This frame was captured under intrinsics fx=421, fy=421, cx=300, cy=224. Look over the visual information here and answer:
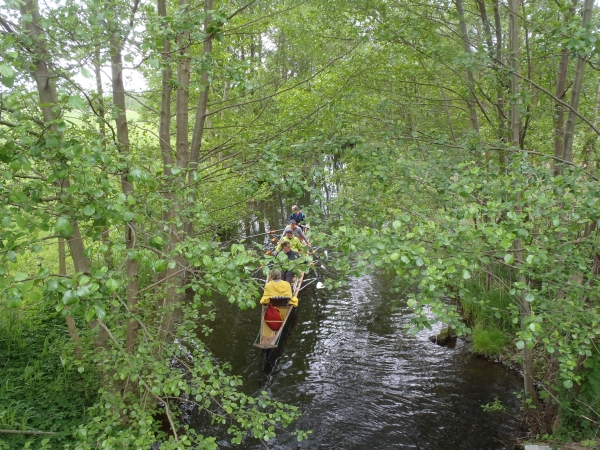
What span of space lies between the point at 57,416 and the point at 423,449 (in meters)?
4.94

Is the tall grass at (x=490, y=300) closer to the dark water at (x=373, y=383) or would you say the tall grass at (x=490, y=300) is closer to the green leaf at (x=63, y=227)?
the dark water at (x=373, y=383)

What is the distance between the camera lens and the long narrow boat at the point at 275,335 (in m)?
7.71

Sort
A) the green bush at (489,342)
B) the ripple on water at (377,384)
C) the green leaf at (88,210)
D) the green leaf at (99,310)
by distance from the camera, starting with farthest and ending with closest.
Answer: the green bush at (489,342) < the ripple on water at (377,384) < the green leaf at (88,210) < the green leaf at (99,310)

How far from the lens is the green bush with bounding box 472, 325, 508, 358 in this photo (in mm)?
7977

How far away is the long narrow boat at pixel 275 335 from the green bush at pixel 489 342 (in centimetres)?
365

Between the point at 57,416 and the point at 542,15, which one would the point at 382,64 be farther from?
the point at 57,416

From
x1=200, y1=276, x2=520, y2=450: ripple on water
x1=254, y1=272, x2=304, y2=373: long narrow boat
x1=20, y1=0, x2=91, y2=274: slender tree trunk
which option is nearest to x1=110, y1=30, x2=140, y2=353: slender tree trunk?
x1=20, y1=0, x2=91, y2=274: slender tree trunk

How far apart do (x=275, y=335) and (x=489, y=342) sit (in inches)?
162

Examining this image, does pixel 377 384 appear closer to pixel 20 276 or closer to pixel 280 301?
pixel 280 301

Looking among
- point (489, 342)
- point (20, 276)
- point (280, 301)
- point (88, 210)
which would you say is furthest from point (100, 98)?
point (489, 342)

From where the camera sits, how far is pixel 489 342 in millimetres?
8062

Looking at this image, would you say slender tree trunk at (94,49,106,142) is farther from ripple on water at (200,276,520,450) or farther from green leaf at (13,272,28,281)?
ripple on water at (200,276,520,450)

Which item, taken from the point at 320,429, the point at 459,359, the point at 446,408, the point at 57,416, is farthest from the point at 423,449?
the point at 57,416

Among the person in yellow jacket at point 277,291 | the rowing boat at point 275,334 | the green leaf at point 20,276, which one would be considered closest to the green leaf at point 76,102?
the green leaf at point 20,276
